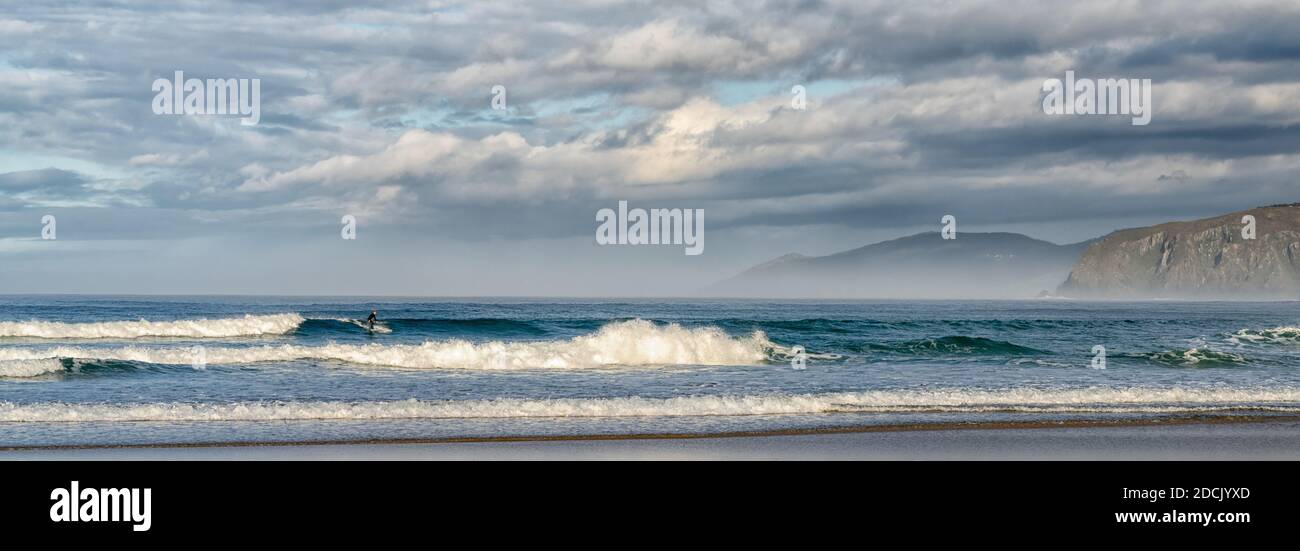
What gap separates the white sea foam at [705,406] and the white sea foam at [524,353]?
34.4ft

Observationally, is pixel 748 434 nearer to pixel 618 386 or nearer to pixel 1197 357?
pixel 618 386

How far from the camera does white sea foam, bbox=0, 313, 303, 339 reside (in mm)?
46062

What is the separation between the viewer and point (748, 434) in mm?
15781

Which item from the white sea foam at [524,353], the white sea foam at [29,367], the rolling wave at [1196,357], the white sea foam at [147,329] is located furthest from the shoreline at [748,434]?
the white sea foam at [147,329]

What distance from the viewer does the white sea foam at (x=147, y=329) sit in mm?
46062

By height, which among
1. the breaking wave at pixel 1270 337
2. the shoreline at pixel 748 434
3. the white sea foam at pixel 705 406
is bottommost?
the shoreline at pixel 748 434

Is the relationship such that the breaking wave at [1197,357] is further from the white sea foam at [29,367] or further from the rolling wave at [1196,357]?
the white sea foam at [29,367]

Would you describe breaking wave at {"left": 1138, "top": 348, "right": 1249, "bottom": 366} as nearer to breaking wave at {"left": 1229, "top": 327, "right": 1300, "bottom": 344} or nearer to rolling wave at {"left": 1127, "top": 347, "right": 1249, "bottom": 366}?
rolling wave at {"left": 1127, "top": 347, "right": 1249, "bottom": 366}

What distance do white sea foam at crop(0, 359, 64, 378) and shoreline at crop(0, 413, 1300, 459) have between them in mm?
11290

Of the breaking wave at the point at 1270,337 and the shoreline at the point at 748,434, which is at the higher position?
the breaking wave at the point at 1270,337

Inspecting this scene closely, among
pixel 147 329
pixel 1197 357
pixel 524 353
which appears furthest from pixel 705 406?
pixel 147 329

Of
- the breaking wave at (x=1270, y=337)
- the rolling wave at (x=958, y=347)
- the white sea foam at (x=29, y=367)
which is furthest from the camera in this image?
the breaking wave at (x=1270, y=337)
